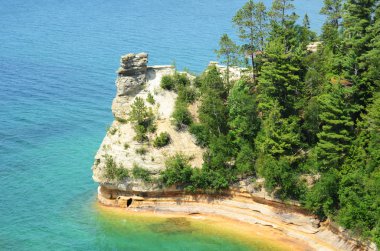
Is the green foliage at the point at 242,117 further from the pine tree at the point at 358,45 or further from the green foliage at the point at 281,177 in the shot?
the pine tree at the point at 358,45

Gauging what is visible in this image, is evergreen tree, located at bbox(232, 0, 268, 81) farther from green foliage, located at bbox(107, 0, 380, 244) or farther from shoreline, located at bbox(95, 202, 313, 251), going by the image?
shoreline, located at bbox(95, 202, 313, 251)

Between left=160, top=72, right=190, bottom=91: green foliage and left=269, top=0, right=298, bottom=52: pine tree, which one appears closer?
left=269, top=0, right=298, bottom=52: pine tree

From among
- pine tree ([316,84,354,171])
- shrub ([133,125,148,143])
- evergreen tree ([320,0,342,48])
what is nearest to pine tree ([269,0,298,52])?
evergreen tree ([320,0,342,48])

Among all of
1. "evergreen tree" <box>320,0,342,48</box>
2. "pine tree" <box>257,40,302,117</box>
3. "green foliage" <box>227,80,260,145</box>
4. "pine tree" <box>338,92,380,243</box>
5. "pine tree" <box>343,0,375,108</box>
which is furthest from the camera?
"evergreen tree" <box>320,0,342,48</box>

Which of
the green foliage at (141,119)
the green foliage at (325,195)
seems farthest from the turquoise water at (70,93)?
the green foliage at (141,119)

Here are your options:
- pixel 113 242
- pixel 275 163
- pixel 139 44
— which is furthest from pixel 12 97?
pixel 275 163

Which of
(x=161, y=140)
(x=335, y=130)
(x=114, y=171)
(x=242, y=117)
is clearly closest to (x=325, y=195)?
(x=335, y=130)
